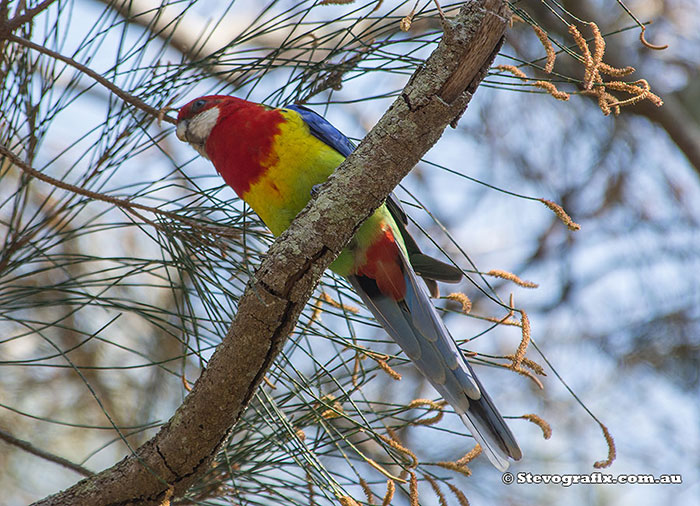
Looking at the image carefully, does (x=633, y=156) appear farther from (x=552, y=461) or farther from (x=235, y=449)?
(x=235, y=449)

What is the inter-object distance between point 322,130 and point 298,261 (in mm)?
773

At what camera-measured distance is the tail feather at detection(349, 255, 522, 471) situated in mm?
1888

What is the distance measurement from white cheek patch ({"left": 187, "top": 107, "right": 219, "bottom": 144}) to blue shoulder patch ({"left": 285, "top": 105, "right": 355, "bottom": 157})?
0.79ft

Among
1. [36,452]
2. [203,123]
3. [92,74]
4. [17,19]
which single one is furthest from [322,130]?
[36,452]

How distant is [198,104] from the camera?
7.20 feet

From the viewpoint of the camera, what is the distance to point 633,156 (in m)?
4.23

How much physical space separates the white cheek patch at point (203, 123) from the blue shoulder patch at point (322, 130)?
242mm

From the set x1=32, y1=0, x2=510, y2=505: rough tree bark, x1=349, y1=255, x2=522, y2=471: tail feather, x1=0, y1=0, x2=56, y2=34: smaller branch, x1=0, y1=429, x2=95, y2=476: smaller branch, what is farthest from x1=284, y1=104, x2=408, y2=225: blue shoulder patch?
x1=0, y1=429, x2=95, y2=476: smaller branch

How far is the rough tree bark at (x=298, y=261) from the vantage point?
138 centimetres

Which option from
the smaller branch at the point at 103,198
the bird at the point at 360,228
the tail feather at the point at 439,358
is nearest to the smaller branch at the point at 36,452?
the smaller branch at the point at 103,198

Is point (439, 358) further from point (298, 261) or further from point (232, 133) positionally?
point (232, 133)

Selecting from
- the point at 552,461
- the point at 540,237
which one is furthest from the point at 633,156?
the point at 552,461

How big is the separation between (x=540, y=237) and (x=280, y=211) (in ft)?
9.76

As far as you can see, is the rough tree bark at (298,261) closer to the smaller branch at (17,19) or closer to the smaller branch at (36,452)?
the smaller branch at (36,452)
